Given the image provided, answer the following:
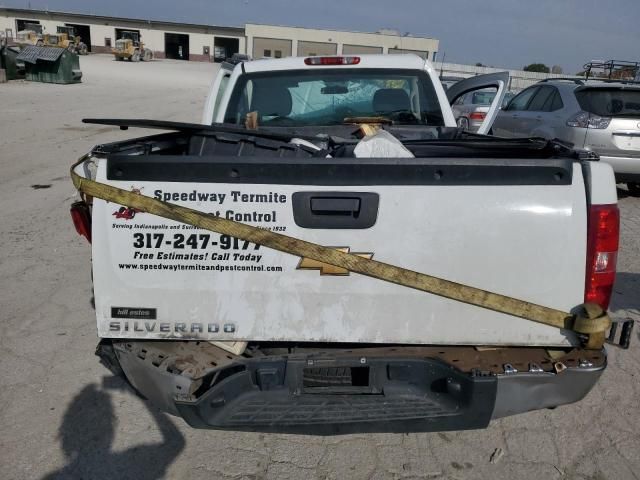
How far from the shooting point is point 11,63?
2730 cm

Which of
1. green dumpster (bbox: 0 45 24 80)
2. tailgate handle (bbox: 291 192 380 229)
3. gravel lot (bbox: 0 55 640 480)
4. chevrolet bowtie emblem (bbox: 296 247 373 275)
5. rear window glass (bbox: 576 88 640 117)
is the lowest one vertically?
gravel lot (bbox: 0 55 640 480)

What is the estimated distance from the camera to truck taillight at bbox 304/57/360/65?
4.67m

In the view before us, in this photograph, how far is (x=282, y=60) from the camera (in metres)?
4.86

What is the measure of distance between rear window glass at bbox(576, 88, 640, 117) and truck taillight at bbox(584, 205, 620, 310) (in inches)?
275

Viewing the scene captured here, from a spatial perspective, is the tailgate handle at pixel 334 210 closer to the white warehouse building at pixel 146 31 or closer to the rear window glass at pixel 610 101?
the rear window glass at pixel 610 101

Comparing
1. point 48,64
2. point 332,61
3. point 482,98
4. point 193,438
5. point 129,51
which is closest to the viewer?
point 193,438

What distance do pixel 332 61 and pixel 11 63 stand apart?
28.3 meters

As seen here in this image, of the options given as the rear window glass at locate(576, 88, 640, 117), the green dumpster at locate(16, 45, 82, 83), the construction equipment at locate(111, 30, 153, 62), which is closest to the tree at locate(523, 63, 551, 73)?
the construction equipment at locate(111, 30, 153, 62)

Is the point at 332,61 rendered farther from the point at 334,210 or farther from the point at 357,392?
the point at 357,392

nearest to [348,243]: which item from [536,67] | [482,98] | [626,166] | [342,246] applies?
[342,246]

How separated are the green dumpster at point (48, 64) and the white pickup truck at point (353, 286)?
29.0 metres

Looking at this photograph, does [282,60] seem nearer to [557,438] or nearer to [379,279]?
[379,279]

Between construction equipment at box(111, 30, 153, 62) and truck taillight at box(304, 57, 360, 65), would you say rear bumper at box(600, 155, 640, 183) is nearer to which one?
truck taillight at box(304, 57, 360, 65)

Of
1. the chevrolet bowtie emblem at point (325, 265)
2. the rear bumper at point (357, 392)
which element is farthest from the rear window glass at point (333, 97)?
the rear bumper at point (357, 392)
